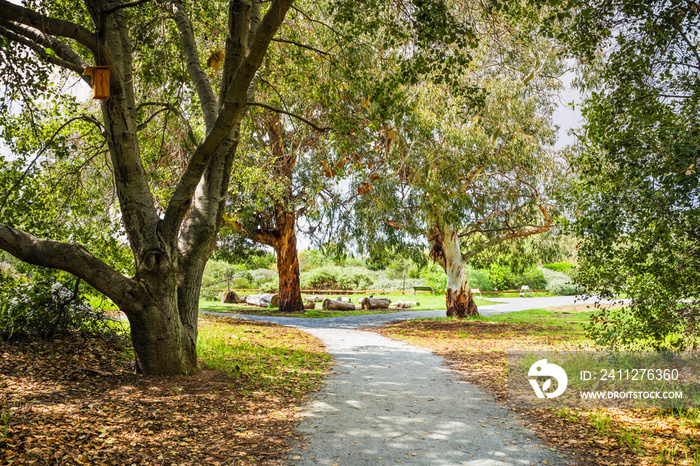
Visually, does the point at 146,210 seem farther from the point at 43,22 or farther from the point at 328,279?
the point at 328,279

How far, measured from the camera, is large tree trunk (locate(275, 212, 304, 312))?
55.9ft

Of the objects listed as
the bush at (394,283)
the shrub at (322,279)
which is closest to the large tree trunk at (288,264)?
the shrub at (322,279)

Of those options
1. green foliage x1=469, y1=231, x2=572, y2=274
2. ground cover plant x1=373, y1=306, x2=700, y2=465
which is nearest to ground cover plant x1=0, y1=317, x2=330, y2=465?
ground cover plant x1=373, y1=306, x2=700, y2=465

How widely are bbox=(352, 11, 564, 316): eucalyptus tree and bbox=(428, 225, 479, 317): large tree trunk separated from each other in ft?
0.11

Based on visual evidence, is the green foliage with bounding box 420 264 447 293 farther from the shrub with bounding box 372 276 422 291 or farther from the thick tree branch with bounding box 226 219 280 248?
the thick tree branch with bounding box 226 219 280 248

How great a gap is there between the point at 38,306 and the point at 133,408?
8.45 ft

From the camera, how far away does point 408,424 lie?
4125mm

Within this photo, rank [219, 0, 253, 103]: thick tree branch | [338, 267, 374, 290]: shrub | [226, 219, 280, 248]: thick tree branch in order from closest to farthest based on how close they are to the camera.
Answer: [219, 0, 253, 103]: thick tree branch → [226, 219, 280, 248]: thick tree branch → [338, 267, 374, 290]: shrub

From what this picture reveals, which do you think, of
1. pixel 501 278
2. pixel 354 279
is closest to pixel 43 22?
pixel 354 279

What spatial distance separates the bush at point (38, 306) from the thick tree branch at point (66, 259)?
1.08 meters

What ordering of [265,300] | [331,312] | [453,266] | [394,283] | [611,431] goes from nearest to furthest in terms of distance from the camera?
[611,431] < [453,266] < [331,312] < [265,300] < [394,283]

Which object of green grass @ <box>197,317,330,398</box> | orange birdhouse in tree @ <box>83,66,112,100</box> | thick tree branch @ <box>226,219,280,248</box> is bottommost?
green grass @ <box>197,317,330,398</box>

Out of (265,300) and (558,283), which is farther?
(558,283)

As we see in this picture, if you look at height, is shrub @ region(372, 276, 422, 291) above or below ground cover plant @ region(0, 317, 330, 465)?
above
